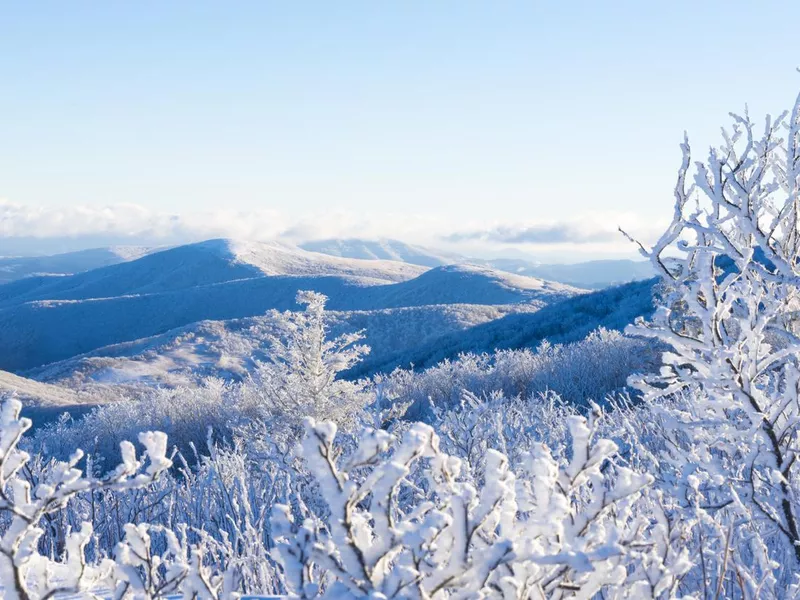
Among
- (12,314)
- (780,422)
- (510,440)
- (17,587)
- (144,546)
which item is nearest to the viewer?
(17,587)

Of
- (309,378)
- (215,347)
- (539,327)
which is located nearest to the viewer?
(309,378)

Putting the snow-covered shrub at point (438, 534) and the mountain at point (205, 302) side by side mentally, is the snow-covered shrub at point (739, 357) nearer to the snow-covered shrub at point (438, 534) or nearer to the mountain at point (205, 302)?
the snow-covered shrub at point (438, 534)

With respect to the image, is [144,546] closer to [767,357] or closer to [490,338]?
[767,357]

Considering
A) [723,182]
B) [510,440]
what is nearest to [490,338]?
[510,440]

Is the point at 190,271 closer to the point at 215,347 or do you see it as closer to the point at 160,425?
the point at 215,347

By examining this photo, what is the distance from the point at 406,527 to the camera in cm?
108

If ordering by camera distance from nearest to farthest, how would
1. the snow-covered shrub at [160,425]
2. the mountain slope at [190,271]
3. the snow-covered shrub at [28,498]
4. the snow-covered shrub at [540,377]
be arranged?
the snow-covered shrub at [28,498] < the snow-covered shrub at [540,377] < the snow-covered shrub at [160,425] < the mountain slope at [190,271]

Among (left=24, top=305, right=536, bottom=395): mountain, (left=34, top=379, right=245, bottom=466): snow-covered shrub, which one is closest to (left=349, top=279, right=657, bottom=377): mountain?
(left=24, top=305, right=536, bottom=395): mountain

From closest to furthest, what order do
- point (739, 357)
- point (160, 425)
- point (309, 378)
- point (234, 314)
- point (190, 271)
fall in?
point (739, 357)
point (309, 378)
point (160, 425)
point (234, 314)
point (190, 271)

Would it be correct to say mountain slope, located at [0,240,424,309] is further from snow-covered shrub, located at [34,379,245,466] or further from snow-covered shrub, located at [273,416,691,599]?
snow-covered shrub, located at [273,416,691,599]

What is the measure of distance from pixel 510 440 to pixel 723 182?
291 cm

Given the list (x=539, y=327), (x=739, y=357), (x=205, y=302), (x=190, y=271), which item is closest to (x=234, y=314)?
(x=205, y=302)

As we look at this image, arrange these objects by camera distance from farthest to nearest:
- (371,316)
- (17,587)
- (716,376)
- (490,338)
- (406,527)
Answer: (371,316) < (490,338) < (716,376) < (17,587) < (406,527)

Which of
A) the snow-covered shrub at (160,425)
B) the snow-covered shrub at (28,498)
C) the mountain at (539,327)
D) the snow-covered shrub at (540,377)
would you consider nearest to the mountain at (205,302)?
the mountain at (539,327)
